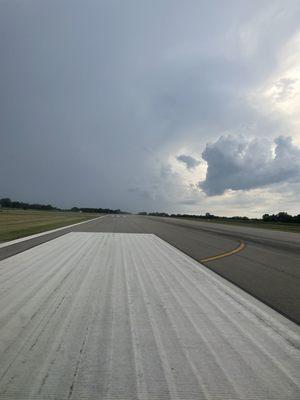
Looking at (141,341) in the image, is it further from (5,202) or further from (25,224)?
(5,202)

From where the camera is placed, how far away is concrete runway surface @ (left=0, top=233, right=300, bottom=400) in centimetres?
310

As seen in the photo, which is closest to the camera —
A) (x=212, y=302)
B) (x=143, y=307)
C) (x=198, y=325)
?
(x=198, y=325)

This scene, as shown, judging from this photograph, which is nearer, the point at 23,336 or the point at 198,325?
the point at 23,336

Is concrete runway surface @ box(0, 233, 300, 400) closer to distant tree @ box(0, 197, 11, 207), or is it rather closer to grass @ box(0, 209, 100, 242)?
grass @ box(0, 209, 100, 242)

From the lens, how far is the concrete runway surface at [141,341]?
3104 mm

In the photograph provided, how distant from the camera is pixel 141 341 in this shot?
13.6 feet

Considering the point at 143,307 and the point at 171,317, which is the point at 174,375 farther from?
the point at 143,307

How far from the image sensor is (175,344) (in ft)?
13.4

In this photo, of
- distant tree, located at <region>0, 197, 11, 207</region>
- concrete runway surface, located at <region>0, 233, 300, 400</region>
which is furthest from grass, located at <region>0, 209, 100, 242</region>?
distant tree, located at <region>0, 197, 11, 207</region>

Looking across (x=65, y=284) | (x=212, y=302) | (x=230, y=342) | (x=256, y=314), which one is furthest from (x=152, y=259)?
Result: (x=230, y=342)

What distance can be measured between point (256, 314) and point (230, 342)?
1386 mm

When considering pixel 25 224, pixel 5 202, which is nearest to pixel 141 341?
pixel 25 224

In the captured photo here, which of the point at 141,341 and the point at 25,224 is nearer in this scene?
the point at 141,341

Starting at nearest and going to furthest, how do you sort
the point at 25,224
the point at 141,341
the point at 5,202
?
the point at 141,341 → the point at 25,224 → the point at 5,202
